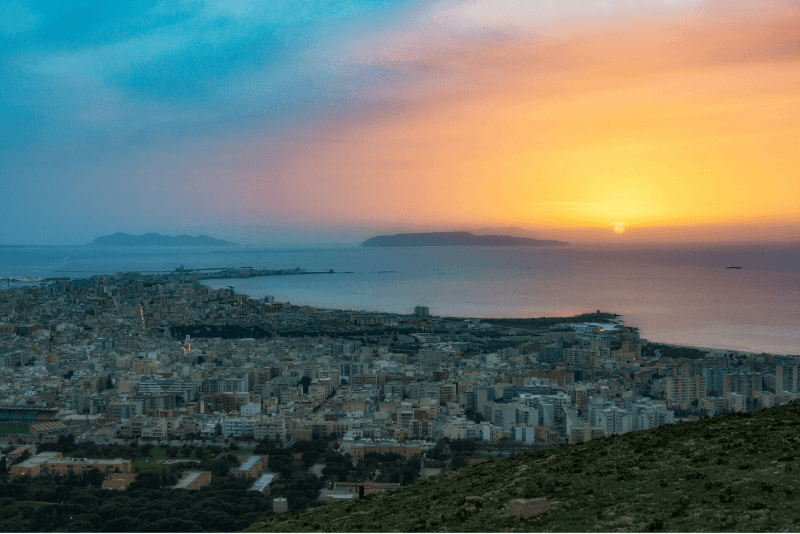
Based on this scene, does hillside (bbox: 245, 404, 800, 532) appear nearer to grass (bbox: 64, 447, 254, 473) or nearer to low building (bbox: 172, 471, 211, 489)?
low building (bbox: 172, 471, 211, 489)

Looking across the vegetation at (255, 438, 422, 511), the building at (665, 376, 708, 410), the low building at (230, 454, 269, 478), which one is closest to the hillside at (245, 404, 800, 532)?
the vegetation at (255, 438, 422, 511)

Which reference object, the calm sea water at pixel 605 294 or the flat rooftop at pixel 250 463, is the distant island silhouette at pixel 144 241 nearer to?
the calm sea water at pixel 605 294

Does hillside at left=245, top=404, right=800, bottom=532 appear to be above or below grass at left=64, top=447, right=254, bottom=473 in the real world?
above

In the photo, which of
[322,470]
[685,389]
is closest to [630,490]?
[322,470]

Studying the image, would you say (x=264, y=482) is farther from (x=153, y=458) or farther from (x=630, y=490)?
(x=630, y=490)

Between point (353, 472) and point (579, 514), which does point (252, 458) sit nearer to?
point (353, 472)

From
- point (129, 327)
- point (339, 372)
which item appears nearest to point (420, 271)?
point (129, 327)

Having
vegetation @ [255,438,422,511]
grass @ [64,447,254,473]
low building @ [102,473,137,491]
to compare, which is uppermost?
low building @ [102,473,137,491]

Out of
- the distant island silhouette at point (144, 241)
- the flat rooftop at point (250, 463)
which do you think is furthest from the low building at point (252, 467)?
the distant island silhouette at point (144, 241)
